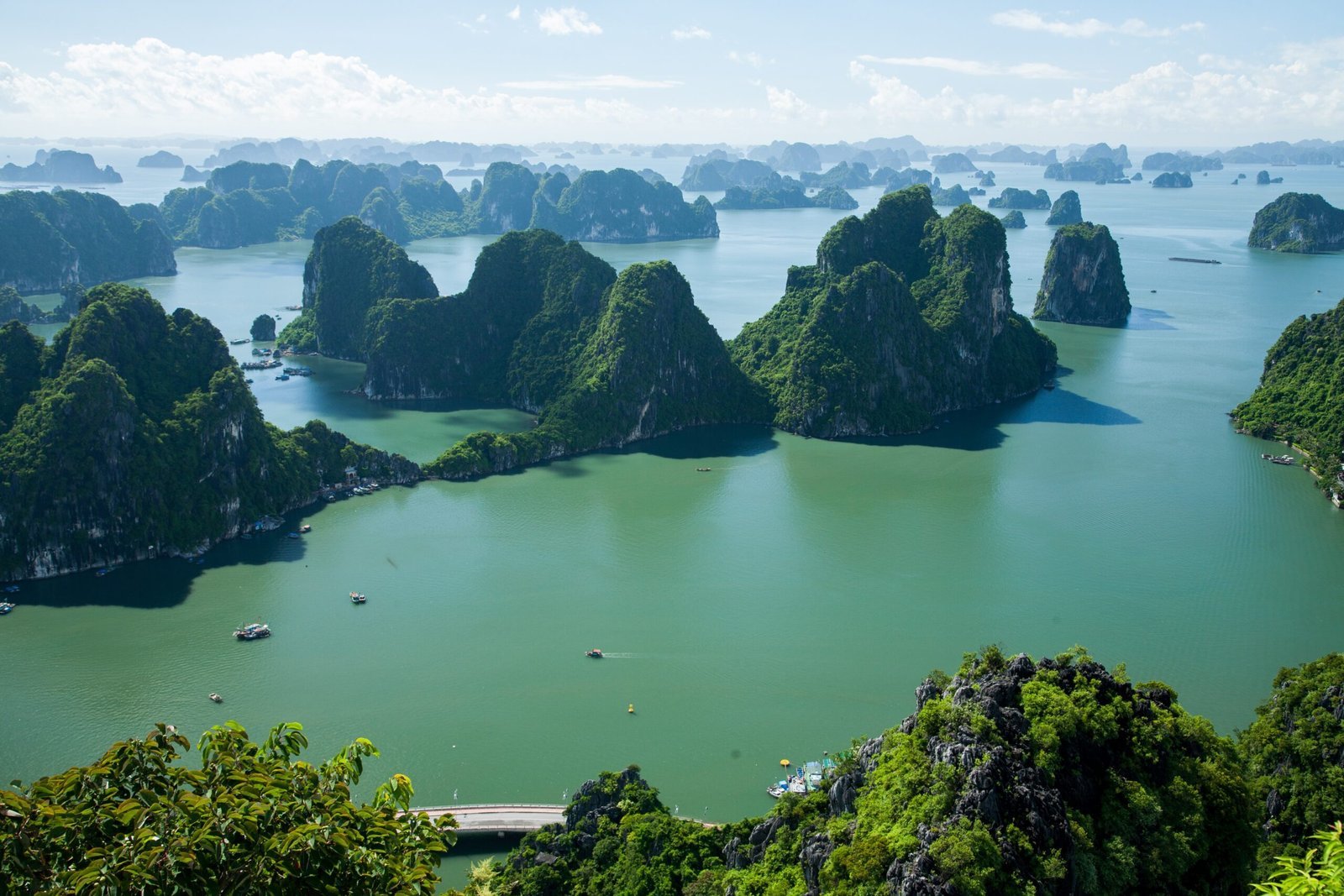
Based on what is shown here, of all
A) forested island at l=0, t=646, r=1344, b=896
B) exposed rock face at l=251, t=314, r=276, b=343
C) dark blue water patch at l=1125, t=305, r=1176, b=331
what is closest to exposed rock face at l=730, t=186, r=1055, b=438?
dark blue water patch at l=1125, t=305, r=1176, b=331

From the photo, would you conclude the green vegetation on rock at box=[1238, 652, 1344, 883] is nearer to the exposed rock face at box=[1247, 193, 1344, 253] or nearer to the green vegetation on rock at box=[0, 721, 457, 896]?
the green vegetation on rock at box=[0, 721, 457, 896]

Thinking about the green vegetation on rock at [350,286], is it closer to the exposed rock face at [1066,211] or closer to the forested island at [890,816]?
the forested island at [890,816]

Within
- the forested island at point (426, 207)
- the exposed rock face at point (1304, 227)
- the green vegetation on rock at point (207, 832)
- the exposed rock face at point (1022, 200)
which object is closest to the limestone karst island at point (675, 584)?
the green vegetation on rock at point (207, 832)

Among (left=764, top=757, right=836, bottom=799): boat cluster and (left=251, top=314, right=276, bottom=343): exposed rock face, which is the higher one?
(left=251, top=314, right=276, bottom=343): exposed rock face

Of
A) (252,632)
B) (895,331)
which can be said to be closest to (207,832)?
(252,632)

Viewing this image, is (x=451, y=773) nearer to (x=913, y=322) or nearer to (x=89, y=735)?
(x=89, y=735)

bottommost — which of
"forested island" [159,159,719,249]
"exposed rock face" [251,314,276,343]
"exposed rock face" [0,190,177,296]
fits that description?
"exposed rock face" [251,314,276,343]
